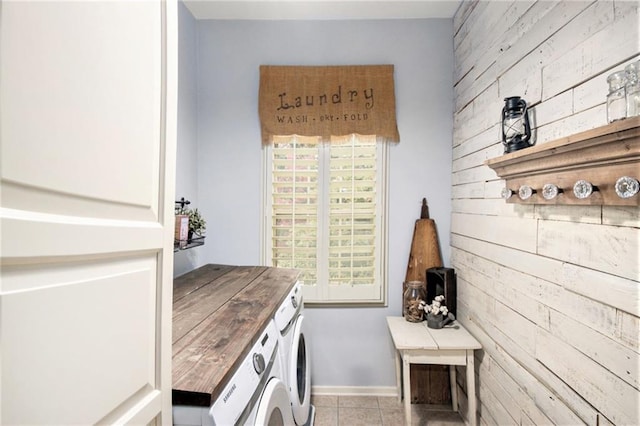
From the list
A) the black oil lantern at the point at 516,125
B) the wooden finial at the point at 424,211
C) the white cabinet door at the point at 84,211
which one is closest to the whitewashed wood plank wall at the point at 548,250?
the black oil lantern at the point at 516,125

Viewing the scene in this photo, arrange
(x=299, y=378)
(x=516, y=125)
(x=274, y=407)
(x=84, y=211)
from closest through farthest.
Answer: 1. (x=84, y=211)
2. (x=274, y=407)
3. (x=516, y=125)
4. (x=299, y=378)

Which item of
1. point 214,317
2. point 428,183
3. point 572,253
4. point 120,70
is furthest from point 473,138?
point 120,70

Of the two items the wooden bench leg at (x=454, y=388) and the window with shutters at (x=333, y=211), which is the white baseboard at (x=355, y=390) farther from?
the window with shutters at (x=333, y=211)

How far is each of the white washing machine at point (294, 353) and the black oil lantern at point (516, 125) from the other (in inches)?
47.7

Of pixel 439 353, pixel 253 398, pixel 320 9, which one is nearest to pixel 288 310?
pixel 253 398

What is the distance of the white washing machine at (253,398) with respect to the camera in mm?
706

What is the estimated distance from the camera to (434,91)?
2.20m

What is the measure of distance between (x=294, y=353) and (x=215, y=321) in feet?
1.71

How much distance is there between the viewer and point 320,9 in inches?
82.5

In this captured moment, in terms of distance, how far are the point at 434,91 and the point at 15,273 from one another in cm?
236

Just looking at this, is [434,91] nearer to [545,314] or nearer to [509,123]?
[509,123]

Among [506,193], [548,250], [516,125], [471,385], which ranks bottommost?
[471,385]

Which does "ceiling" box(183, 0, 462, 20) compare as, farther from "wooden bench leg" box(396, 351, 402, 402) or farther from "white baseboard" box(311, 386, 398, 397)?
"white baseboard" box(311, 386, 398, 397)

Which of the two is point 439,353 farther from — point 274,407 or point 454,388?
point 274,407
